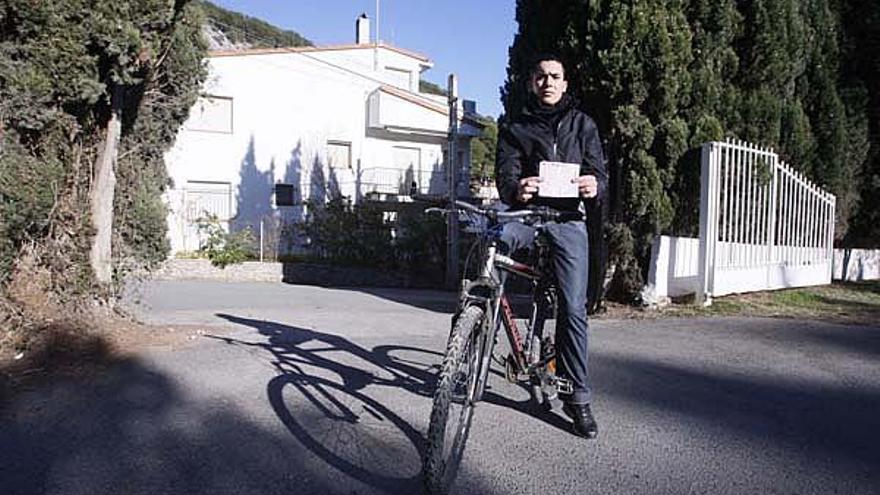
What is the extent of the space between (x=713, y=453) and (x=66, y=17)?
196 inches

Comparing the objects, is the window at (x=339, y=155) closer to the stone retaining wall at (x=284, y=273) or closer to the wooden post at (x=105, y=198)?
the stone retaining wall at (x=284, y=273)

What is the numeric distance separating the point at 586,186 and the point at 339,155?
2500 cm

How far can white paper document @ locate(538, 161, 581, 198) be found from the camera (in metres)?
3.39

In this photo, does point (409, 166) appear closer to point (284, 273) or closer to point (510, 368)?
point (284, 273)

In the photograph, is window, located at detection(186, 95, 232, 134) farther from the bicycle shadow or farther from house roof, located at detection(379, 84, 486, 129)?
the bicycle shadow

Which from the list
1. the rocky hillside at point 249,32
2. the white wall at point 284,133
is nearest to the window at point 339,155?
the white wall at point 284,133

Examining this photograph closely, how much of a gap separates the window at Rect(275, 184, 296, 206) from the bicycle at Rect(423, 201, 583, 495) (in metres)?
23.5

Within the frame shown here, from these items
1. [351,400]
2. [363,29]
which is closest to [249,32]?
[363,29]

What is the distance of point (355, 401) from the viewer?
4.01m

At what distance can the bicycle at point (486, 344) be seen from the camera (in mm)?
2734

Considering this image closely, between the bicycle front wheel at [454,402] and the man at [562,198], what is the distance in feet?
1.87

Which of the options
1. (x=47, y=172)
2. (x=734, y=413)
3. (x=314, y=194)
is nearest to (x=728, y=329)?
(x=734, y=413)

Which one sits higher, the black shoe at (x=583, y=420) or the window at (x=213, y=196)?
the window at (x=213, y=196)

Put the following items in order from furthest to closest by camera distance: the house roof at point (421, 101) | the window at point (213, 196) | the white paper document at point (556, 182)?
1. the house roof at point (421, 101)
2. the window at point (213, 196)
3. the white paper document at point (556, 182)
